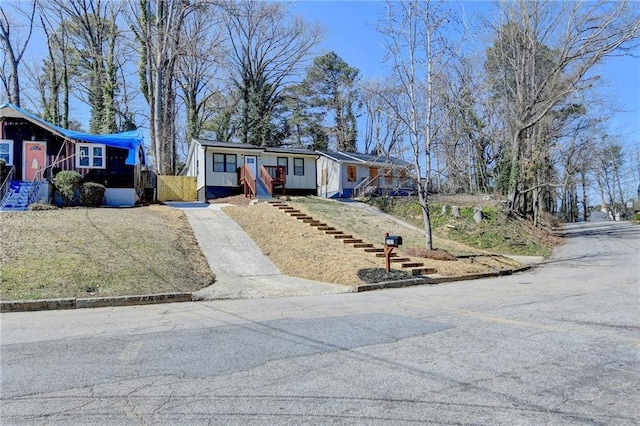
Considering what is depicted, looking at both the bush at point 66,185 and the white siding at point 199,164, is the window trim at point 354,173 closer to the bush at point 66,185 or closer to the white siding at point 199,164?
the white siding at point 199,164

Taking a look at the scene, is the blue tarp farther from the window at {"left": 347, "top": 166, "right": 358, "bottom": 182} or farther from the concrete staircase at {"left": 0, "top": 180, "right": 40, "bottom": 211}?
the window at {"left": 347, "top": 166, "right": 358, "bottom": 182}

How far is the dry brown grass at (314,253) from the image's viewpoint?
12.3 meters

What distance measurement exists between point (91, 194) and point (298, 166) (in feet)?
52.5

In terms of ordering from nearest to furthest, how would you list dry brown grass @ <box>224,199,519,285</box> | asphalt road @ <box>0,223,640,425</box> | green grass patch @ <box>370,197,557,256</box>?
asphalt road @ <box>0,223,640,425</box>, dry brown grass @ <box>224,199,519,285</box>, green grass patch @ <box>370,197,557,256</box>

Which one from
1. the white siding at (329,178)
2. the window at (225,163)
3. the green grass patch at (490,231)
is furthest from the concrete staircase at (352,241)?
the white siding at (329,178)

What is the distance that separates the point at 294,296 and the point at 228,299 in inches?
57.6

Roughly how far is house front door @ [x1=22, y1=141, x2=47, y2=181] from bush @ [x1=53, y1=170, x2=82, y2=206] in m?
1.54

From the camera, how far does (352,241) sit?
16.2 m

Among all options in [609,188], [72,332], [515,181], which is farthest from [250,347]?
[609,188]

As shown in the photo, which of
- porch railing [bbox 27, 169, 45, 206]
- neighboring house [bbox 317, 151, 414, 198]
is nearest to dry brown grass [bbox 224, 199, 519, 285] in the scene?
porch railing [bbox 27, 169, 45, 206]

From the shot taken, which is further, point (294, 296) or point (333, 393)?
point (294, 296)

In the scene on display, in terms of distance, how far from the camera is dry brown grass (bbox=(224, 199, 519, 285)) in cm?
1230

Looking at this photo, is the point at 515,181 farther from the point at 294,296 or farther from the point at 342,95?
the point at 342,95

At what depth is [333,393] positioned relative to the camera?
3506mm
